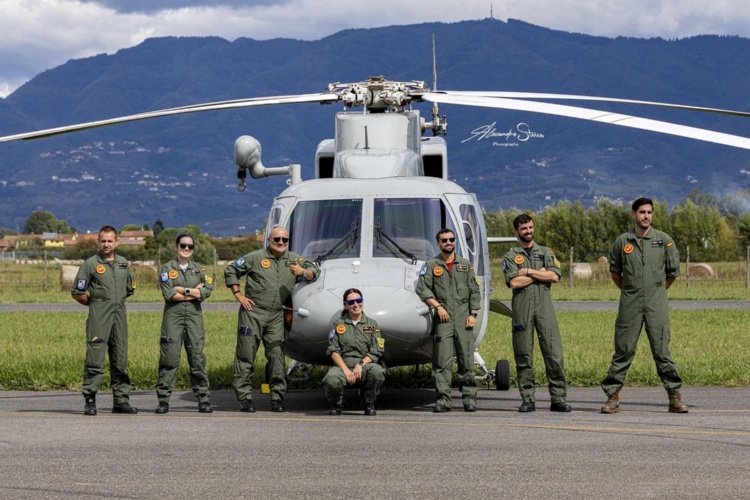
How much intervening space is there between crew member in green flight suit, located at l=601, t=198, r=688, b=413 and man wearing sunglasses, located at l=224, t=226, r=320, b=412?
121 inches

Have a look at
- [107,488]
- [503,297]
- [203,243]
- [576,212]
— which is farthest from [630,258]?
[576,212]

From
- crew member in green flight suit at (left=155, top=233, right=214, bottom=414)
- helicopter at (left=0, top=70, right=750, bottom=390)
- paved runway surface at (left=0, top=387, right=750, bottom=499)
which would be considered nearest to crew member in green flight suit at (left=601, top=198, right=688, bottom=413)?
paved runway surface at (left=0, top=387, right=750, bottom=499)

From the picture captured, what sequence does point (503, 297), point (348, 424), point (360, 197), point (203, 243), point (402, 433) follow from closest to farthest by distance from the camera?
point (402, 433) → point (348, 424) → point (360, 197) → point (503, 297) → point (203, 243)

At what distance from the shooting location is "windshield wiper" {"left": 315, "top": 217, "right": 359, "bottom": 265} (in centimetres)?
1254

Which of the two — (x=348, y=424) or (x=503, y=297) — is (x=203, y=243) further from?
(x=348, y=424)

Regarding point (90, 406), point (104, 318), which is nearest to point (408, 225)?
point (104, 318)

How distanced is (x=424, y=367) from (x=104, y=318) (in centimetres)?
617

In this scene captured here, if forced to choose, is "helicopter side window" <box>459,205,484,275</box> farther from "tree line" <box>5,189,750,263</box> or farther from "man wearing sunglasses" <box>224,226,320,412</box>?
"tree line" <box>5,189,750,263</box>

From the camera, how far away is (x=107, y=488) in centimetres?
774

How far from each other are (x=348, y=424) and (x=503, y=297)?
27.1m

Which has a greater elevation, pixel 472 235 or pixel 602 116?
pixel 602 116

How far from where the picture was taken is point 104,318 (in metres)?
11.9

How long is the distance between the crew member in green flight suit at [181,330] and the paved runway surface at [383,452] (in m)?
0.30

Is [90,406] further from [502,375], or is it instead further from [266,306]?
[502,375]
